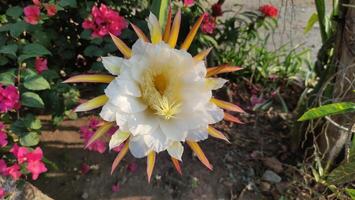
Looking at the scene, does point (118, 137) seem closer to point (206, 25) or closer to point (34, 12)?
point (34, 12)

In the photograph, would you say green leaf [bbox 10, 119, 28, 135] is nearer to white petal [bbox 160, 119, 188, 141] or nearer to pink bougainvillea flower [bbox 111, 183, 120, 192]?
pink bougainvillea flower [bbox 111, 183, 120, 192]

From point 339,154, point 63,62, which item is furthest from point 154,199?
point 339,154

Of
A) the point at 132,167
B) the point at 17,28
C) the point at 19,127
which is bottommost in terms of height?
→ the point at 132,167

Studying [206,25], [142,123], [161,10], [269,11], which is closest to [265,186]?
[206,25]

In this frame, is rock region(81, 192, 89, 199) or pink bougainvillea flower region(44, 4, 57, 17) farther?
rock region(81, 192, 89, 199)

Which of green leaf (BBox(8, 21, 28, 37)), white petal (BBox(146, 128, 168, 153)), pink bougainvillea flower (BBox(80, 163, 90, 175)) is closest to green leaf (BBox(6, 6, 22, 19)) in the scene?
green leaf (BBox(8, 21, 28, 37))
